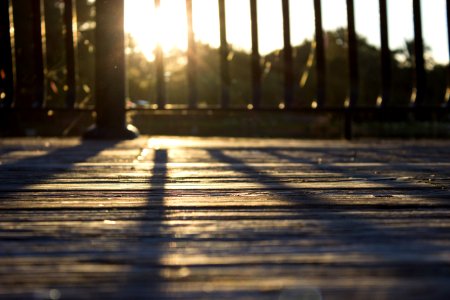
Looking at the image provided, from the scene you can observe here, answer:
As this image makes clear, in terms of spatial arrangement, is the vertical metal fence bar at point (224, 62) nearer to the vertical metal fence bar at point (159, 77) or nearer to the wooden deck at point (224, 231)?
the vertical metal fence bar at point (159, 77)

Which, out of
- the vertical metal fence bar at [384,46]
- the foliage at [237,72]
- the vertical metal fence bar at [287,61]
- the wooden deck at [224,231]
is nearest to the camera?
the wooden deck at [224,231]

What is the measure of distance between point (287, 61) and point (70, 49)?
4.07 ft

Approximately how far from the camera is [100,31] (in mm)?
4215

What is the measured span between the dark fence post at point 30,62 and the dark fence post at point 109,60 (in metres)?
0.36

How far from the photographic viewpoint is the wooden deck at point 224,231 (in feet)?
3.21

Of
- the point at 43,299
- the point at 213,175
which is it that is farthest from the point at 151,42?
the point at 43,299

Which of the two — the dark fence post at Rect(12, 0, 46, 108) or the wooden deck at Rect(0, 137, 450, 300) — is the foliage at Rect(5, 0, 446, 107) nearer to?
the dark fence post at Rect(12, 0, 46, 108)

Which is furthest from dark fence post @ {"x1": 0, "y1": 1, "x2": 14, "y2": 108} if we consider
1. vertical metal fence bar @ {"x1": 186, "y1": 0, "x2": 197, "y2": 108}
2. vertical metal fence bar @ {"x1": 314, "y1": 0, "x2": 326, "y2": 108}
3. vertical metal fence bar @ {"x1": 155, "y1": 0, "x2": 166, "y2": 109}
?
vertical metal fence bar @ {"x1": 314, "y1": 0, "x2": 326, "y2": 108}

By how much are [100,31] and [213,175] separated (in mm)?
2074

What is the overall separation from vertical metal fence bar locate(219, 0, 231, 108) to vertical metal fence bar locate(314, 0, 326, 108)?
0.51m

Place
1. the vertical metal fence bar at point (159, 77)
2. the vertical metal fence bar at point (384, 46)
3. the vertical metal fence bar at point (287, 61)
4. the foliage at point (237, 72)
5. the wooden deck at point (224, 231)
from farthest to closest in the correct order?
1. the foliage at point (237, 72)
2. the vertical metal fence bar at point (159, 77)
3. the vertical metal fence bar at point (287, 61)
4. the vertical metal fence bar at point (384, 46)
5. the wooden deck at point (224, 231)

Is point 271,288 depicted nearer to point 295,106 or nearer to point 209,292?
point 209,292

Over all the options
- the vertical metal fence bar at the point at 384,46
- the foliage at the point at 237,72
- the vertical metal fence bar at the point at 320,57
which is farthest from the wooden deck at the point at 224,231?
the foliage at the point at 237,72

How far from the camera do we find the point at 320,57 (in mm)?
4340
